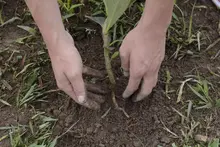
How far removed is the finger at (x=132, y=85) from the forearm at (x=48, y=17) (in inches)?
9.3

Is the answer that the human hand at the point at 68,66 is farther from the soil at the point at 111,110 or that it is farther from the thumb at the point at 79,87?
the soil at the point at 111,110

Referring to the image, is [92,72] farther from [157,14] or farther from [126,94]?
[157,14]

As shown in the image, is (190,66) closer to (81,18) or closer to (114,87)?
(114,87)

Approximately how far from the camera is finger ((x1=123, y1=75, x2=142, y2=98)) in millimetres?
1311

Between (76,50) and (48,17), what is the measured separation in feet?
0.39

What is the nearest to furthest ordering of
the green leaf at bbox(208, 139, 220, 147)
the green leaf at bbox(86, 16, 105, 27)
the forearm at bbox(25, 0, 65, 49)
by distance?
the forearm at bbox(25, 0, 65, 49), the green leaf at bbox(208, 139, 220, 147), the green leaf at bbox(86, 16, 105, 27)

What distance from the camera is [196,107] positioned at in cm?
148

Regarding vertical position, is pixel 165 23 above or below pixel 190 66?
above

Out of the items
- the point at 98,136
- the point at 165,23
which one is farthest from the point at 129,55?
the point at 98,136

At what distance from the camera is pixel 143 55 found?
4.18ft

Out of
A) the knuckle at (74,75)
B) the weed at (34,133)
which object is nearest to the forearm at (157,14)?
the knuckle at (74,75)

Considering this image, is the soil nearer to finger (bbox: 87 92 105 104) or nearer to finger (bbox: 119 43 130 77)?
finger (bbox: 87 92 105 104)

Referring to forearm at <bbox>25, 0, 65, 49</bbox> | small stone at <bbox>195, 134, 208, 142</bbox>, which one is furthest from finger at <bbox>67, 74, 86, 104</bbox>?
small stone at <bbox>195, 134, 208, 142</bbox>

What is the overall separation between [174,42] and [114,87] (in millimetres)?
283
